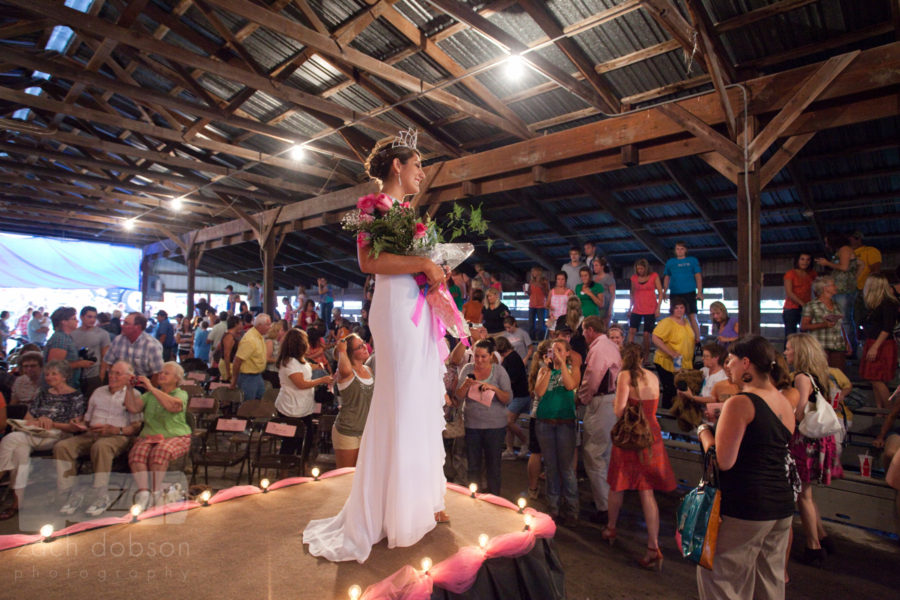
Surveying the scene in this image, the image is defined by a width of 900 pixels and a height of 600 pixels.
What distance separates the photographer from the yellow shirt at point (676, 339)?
6.13m

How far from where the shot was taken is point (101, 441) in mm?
4574

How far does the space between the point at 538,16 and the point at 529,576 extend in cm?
486

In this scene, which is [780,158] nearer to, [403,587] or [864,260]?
[864,260]

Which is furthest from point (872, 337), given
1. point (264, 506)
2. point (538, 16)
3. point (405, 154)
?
point (264, 506)

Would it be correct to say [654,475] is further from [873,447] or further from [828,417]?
[873,447]

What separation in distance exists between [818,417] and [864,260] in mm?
3703

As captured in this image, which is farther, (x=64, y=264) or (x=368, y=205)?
(x=64, y=264)

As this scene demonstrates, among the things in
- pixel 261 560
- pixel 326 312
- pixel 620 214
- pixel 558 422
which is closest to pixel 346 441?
pixel 261 560

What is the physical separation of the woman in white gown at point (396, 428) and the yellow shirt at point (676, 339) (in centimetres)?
468

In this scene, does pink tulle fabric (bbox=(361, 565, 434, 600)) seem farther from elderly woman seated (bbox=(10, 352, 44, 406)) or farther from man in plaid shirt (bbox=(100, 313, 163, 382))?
elderly woman seated (bbox=(10, 352, 44, 406))

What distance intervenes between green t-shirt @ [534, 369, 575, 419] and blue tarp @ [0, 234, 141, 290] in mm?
17960

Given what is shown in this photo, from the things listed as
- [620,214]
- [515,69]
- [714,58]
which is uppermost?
[515,69]

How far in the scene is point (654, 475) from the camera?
3.95m

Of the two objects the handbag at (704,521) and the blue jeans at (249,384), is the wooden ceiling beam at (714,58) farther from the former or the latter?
the blue jeans at (249,384)
